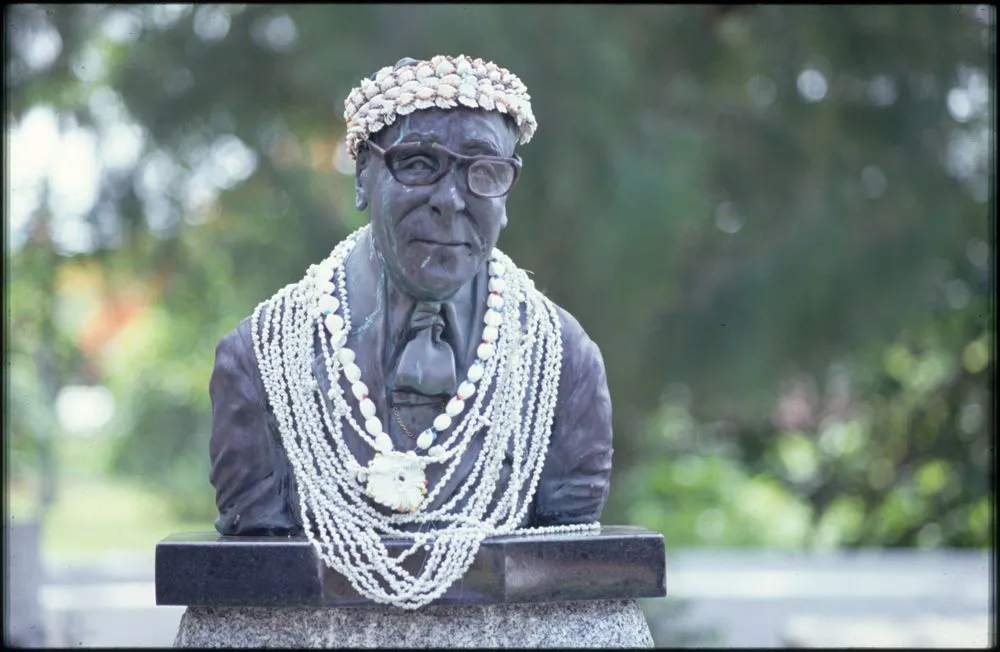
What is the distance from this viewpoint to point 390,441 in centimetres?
320

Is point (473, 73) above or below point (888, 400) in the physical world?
above

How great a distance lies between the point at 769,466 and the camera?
1043 cm

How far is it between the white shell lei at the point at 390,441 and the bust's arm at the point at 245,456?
0.04 meters

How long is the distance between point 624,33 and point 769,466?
4.33 meters

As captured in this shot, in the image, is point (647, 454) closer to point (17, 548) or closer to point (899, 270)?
point (899, 270)

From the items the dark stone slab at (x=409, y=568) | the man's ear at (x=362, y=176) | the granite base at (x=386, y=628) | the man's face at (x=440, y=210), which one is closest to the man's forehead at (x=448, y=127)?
the man's face at (x=440, y=210)

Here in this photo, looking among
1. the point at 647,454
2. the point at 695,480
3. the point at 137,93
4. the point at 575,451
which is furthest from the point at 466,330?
the point at 695,480

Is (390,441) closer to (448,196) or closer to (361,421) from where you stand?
(361,421)

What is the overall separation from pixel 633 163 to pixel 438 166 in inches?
125

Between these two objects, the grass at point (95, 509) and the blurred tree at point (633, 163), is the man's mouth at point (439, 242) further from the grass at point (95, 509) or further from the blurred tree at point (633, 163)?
the grass at point (95, 509)

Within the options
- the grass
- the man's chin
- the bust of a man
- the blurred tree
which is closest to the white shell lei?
the bust of a man

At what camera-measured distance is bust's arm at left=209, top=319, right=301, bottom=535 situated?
3.23m

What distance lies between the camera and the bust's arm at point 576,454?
329 centimetres

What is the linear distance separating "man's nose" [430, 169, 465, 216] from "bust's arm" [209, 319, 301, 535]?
530 millimetres
